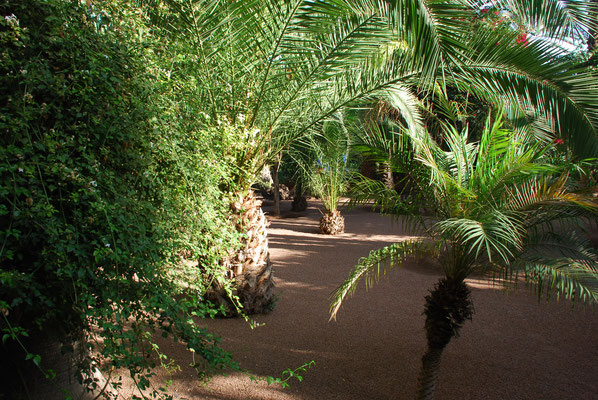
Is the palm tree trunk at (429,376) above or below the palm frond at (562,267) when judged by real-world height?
below

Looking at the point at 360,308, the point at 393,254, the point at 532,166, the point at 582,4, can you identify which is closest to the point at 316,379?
the point at 393,254

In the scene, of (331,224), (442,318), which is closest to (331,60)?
(442,318)

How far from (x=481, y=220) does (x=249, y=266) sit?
2.67m

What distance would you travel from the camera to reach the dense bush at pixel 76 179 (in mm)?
1659

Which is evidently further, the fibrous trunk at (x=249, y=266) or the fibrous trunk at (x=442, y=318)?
the fibrous trunk at (x=249, y=266)

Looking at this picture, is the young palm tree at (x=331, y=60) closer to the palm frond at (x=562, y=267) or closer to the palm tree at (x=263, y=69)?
the palm tree at (x=263, y=69)

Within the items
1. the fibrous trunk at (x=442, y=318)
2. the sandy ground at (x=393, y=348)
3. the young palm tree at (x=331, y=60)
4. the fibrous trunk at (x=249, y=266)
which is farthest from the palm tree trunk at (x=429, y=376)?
the fibrous trunk at (x=249, y=266)

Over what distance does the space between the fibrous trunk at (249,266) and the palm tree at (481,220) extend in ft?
5.17

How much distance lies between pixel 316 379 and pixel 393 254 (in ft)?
3.90

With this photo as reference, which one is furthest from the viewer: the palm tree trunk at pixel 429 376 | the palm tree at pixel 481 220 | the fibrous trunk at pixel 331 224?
the fibrous trunk at pixel 331 224

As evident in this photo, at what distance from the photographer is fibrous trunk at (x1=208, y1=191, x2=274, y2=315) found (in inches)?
186

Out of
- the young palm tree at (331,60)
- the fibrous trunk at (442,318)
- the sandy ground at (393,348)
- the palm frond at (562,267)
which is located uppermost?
the young palm tree at (331,60)

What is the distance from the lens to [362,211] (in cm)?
1634

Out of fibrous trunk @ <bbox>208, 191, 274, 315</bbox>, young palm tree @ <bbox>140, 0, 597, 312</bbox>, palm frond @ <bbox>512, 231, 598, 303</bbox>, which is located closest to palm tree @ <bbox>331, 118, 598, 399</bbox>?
palm frond @ <bbox>512, 231, 598, 303</bbox>
